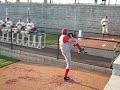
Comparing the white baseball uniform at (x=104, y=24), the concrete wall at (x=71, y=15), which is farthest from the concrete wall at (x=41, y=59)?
the concrete wall at (x=71, y=15)

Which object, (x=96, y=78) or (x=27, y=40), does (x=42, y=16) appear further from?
(x=96, y=78)

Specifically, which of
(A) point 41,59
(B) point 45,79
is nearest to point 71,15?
(A) point 41,59

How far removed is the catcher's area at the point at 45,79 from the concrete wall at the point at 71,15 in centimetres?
1161

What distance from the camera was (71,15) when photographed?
23344 mm

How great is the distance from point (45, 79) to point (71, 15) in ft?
46.6

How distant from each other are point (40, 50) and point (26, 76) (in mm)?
3868

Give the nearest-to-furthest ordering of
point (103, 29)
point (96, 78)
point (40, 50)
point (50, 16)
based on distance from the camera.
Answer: point (96, 78), point (40, 50), point (103, 29), point (50, 16)

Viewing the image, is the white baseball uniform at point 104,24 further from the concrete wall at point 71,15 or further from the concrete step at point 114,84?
the concrete step at point 114,84

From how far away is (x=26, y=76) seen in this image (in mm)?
10289

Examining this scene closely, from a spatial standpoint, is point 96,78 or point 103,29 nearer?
point 96,78

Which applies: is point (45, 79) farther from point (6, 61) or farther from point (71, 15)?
point (71, 15)

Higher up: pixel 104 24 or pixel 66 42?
pixel 104 24

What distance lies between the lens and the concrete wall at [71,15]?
2147 centimetres

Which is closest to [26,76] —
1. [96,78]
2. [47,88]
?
[47,88]
